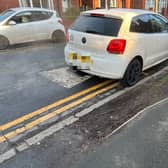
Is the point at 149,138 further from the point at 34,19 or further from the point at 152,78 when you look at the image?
the point at 34,19

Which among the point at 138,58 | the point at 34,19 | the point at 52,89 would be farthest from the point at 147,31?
the point at 34,19

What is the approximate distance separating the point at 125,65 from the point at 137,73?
673 millimetres

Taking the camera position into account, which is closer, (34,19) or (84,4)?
(34,19)

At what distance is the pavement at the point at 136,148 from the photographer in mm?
2846

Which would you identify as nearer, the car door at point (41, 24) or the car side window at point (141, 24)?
the car side window at point (141, 24)

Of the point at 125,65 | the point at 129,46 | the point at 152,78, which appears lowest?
the point at 152,78

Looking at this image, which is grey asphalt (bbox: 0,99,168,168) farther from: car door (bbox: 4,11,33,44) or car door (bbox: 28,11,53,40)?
car door (bbox: 28,11,53,40)

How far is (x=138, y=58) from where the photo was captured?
17.3ft

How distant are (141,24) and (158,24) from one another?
3.14ft

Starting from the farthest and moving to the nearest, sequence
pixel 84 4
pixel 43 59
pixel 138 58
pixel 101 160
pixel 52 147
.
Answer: pixel 84 4, pixel 43 59, pixel 138 58, pixel 52 147, pixel 101 160

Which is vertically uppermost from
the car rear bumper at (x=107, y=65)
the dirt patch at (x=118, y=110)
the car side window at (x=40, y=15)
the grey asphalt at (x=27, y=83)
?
the car side window at (x=40, y=15)

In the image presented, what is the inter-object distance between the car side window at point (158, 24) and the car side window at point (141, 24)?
196 mm

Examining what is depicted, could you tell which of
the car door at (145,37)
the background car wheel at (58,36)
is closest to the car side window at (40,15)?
the background car wheel at (58,36)

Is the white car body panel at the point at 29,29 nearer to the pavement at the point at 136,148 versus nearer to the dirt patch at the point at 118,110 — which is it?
the dirt patch at the point at 118,110
